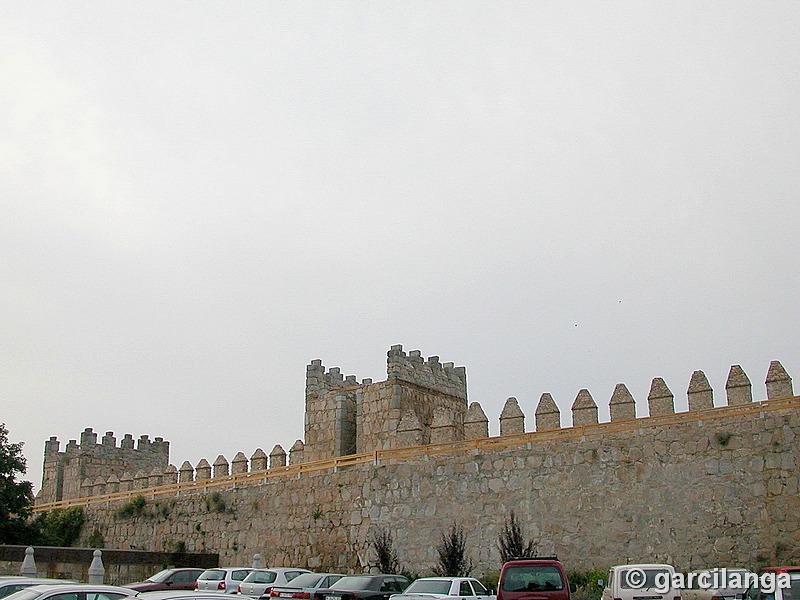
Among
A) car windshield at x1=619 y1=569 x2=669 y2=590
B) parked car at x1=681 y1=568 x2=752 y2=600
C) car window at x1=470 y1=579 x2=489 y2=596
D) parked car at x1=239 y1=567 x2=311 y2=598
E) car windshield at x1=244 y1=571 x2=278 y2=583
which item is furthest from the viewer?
car windshield at x1=244 y1=571 x2=278 y2=583

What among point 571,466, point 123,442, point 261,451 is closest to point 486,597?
point 571,466

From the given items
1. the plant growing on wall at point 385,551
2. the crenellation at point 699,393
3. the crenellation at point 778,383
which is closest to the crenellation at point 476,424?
the plant growing on wall at point 385,551

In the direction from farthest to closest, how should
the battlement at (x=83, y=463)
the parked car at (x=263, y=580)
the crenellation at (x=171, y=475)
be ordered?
Result: the battlement at (x=83, y=463)
the crenellation at (x=171, y=475)
the parked car at (x=263, y=580)

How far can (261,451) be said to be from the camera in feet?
85.5

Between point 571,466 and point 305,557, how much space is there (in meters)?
7.77

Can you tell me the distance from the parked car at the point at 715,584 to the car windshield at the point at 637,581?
0.88 meters

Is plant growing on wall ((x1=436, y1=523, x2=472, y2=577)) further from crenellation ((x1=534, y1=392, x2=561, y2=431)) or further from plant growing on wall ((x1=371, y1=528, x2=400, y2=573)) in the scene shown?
crenellation ((x1=534, y1=392, x2=561, y2=431))

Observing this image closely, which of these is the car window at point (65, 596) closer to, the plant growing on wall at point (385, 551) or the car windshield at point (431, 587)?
the car windshield at point (431, 587)

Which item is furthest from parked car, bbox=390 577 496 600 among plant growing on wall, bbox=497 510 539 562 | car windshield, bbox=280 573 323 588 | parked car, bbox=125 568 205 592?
parked car, bbox=125 568 205 592

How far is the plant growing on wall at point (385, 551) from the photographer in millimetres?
21844

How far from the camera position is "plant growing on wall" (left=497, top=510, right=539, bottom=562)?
1986 cm

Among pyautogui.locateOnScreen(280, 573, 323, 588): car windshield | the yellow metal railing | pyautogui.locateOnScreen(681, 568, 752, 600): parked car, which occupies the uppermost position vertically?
the yellow metal railing

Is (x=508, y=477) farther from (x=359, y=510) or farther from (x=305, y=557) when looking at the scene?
(x=305, y=557)

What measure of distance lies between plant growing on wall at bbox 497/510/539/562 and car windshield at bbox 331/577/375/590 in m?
4.26
